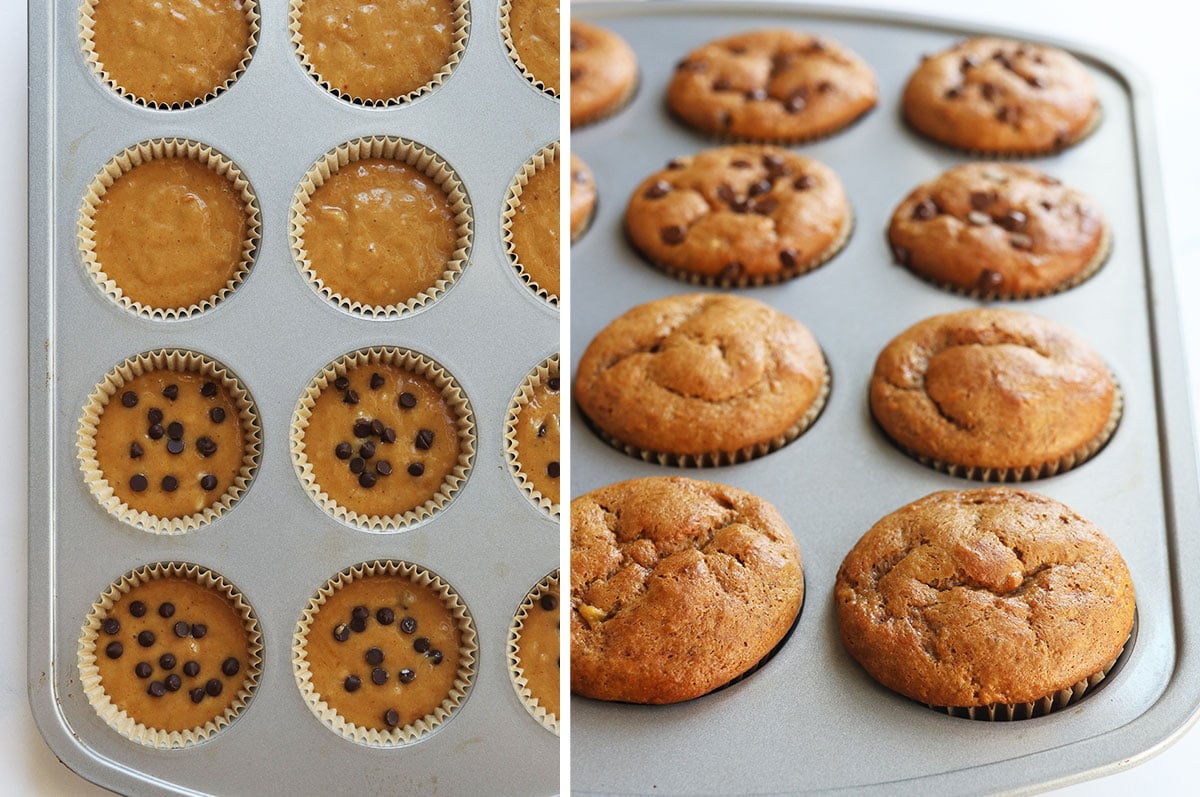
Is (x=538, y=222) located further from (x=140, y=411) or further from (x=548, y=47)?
(x=140, y=411)

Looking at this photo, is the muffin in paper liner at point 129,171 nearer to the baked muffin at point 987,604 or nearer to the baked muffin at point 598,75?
the baked muffin at point 987,604

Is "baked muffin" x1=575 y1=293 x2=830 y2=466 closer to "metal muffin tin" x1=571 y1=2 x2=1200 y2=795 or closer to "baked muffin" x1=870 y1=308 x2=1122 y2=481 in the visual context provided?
"metal muffin tin" x1=571 y1=2 x2=1200 y2=795

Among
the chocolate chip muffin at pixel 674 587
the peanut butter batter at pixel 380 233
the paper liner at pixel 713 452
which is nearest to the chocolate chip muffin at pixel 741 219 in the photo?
the paper liner at pixel 713 452

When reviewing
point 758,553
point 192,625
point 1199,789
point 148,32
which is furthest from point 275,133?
point 1199,789

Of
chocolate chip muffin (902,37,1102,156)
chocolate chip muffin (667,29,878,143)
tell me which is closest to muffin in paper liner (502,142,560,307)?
chocolate chip muffin (667,29,878,143)

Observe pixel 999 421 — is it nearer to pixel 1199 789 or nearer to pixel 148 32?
pixel 1199 789

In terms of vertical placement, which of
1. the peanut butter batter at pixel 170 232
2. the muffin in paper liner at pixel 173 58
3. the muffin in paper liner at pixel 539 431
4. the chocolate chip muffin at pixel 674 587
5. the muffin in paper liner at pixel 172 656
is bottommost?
the chocolate chip muffin at pixel 674 587

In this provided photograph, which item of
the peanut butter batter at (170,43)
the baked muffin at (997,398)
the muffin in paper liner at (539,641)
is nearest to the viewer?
the muffin in paper liner at (539,641)
